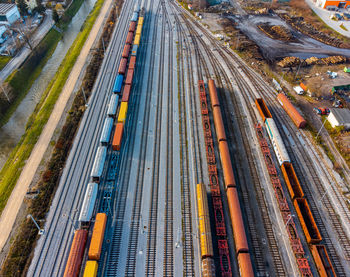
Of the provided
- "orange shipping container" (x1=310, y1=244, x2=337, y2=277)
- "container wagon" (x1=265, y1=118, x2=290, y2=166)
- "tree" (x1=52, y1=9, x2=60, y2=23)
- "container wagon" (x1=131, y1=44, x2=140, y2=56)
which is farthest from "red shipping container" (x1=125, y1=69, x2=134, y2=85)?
"orange shipping container" (x1=310, y1=244, x2=337, y2=277)

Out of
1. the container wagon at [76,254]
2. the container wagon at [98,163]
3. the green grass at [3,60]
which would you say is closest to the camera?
the container wagon at [76,254]

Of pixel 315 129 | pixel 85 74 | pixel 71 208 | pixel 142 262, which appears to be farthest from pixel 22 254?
pixel 315 129

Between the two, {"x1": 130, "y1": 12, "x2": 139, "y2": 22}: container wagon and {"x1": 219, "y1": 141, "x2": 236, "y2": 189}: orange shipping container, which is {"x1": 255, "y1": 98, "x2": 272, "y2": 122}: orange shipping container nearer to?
{"x1": 219, "y1": 141, "x2": 236, "y2": 189}: orange shipping container

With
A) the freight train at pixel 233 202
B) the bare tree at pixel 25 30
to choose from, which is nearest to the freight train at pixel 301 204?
the freight train at pixel 233 202

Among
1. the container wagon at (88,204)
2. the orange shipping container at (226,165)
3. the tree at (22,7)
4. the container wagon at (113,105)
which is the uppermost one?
the tree at (22,7)

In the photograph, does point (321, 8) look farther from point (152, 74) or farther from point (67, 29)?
point (67, 29)

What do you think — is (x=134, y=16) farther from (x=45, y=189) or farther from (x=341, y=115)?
(x=341, y=115)

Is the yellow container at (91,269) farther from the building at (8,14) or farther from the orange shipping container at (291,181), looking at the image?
the building at (8,14)
